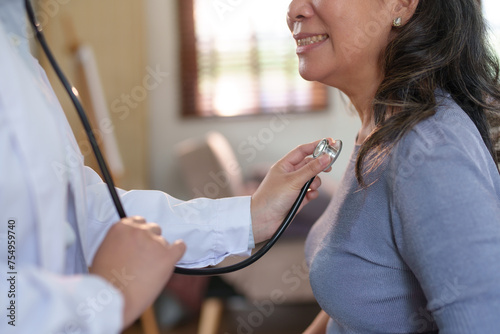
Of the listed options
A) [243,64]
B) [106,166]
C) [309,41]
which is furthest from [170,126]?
[106,166]

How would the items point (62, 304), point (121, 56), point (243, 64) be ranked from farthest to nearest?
point (243, 64) → point (121, 56) → point (62, 304)

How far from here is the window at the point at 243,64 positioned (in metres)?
4.03

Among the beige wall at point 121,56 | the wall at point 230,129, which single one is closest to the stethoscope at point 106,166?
the beige wall at point 121,56

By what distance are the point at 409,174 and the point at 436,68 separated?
288mm

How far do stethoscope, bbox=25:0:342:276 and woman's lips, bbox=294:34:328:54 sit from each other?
0.23 meters

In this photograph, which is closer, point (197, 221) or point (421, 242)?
point (421, 242)

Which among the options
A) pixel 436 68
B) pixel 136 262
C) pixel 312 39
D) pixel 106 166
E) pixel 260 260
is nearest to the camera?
pixel 136 262

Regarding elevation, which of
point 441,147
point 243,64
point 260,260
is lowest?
point 260,260

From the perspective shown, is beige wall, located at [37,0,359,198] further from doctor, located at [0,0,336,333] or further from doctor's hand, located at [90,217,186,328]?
doctor's hand, located at [90,217,186,328]

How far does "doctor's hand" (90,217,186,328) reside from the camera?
0.68 metres

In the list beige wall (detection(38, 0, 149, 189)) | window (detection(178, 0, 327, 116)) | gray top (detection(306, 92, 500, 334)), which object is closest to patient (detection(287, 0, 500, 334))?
gray top (detection(306, 92, 500, 334))

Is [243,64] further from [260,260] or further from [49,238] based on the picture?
[49,238]

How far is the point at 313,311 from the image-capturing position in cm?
281

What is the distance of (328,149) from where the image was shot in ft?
3.32
